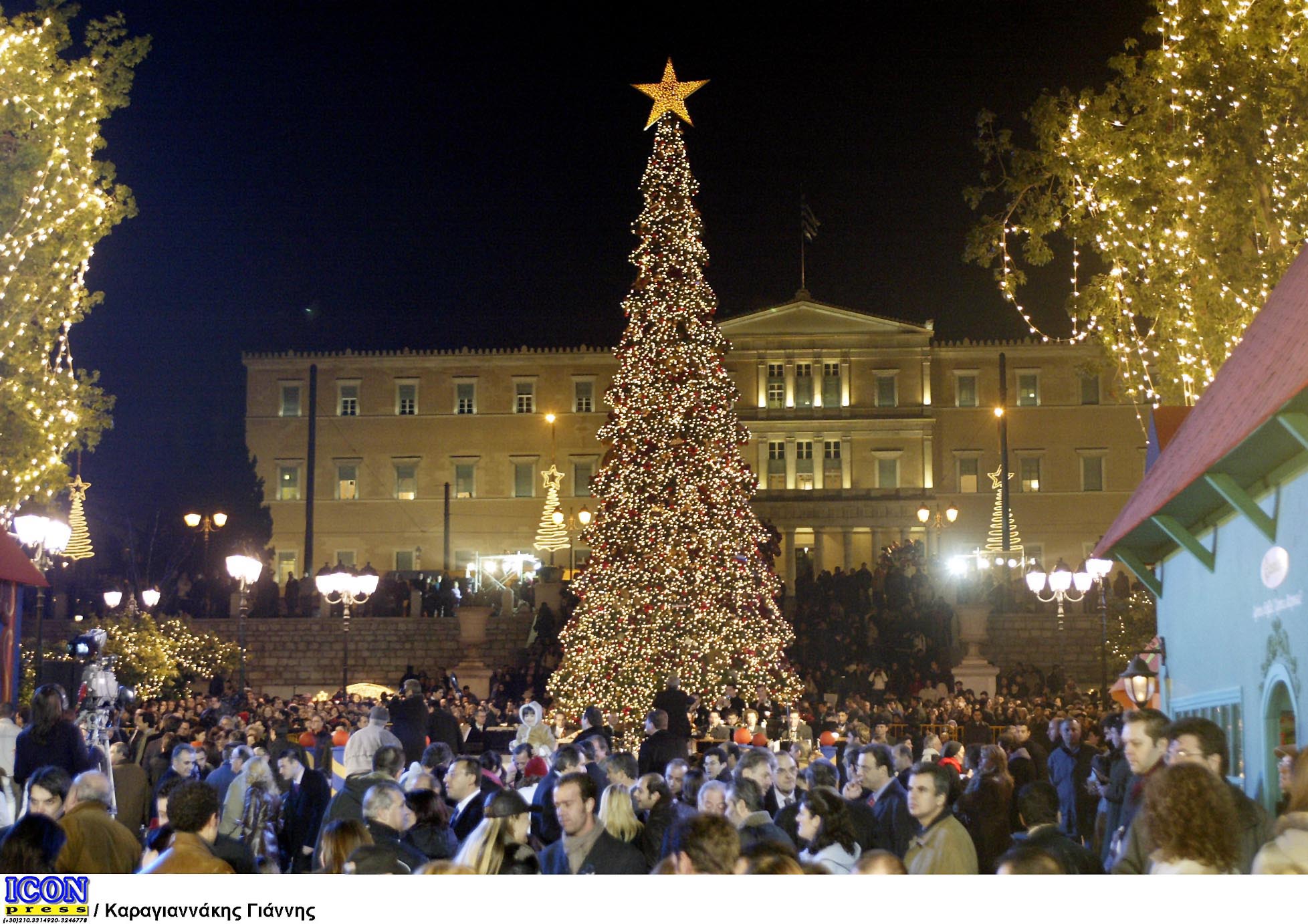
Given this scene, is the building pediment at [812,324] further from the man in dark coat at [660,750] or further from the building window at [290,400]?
the man in dark coat at [660,750]

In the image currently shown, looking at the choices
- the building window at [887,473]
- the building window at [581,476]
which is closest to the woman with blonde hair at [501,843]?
the building window at [887,473]

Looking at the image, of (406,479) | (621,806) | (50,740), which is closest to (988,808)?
(621,806)

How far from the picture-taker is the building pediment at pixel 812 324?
61.7 m

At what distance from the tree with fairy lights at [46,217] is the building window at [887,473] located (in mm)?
42692

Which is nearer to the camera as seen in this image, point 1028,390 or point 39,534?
point 39,534

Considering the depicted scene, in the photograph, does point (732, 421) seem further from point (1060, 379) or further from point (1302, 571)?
point (1060, 379)

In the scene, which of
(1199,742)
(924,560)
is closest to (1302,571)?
(1199,742)

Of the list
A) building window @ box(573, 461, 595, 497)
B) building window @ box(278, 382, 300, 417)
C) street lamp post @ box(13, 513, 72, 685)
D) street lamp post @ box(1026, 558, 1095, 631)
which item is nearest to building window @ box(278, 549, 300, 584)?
building window @ box(278, 382, 300, 417)

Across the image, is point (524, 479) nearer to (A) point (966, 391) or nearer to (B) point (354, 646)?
(A) point (966, 391)

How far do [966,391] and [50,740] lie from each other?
179 ft

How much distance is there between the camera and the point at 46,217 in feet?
72.7
